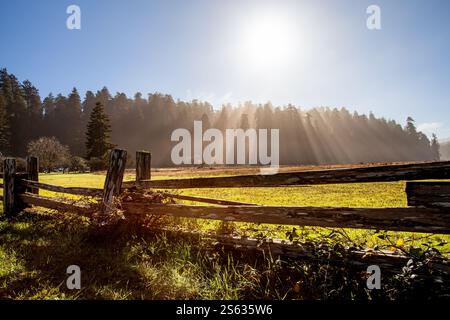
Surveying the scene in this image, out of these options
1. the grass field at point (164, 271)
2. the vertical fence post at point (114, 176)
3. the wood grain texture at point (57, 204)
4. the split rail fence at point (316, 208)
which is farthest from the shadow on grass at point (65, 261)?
the vertical fence post at point (114, 176)

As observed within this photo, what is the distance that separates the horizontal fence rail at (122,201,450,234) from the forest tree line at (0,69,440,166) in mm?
82303

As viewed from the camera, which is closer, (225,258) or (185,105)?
(225,258)

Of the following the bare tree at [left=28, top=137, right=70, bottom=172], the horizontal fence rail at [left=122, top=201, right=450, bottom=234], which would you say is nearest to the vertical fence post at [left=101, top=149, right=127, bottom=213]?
the horizontal fence rail at [left=122, top=201, right=450, bottom=234]

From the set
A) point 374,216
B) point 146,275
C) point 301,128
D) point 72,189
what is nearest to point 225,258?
point 146,275

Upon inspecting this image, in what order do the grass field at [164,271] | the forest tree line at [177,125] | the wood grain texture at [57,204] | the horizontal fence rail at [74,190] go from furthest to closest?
the forest tree line at [177,125], the wood grain texture at [57,204], the horizontal fence rail at [74,190], the grass field at [164,271]

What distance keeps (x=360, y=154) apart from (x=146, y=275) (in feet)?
510

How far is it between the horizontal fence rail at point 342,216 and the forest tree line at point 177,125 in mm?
82303

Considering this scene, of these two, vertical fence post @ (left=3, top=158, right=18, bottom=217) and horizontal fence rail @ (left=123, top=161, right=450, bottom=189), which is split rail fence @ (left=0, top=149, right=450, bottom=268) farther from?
vertical fence post @ (left=3, top=158, right=18, bottom=217)

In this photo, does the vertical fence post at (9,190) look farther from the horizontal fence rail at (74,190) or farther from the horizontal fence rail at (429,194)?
the horizontal fence rail at (429,194)

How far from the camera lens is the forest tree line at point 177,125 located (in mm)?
89062

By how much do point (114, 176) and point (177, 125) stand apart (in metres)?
111

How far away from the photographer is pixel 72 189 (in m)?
6.02
